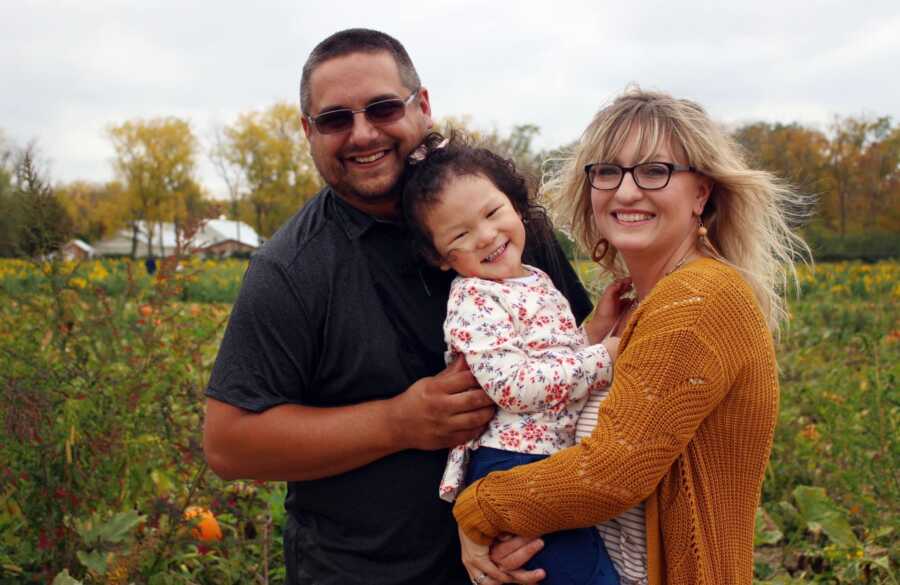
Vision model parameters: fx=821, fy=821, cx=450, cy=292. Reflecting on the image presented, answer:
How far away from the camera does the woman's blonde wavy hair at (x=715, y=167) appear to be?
1.98m

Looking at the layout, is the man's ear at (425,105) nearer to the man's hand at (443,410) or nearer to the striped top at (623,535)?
the man's hand at (443,410)

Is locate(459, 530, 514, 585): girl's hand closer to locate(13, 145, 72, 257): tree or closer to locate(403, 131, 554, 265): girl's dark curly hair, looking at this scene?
locate(403, 131, 554, 265): girl's dark curly hair

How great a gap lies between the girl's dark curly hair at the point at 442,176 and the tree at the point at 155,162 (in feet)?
160

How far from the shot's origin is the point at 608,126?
2051 mm

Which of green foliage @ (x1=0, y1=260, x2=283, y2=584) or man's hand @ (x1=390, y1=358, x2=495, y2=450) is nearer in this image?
man's hand @ (x1=390, y1=358, x2=495, y2=450)

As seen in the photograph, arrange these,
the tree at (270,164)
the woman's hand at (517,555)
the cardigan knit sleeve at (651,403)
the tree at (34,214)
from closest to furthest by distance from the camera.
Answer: the cardigan knit sleeve at (651,403)
the woman's hand at (517,555)
the tree at (34,214)
the tree at (270,164)

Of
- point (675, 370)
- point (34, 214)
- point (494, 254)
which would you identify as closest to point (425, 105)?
point (494, 254)

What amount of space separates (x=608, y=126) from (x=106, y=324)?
2366mm

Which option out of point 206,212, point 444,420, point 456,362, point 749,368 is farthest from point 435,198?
point 206,212

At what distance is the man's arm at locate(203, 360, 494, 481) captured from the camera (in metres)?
2.00

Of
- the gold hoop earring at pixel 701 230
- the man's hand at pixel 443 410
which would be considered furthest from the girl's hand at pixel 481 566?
the gold hoop earring at pixel 701 230

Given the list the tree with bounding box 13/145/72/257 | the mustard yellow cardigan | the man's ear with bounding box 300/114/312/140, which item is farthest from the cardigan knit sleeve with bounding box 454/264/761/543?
the tree with bounding box 13/145/72/257

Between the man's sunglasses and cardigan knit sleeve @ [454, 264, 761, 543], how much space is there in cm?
89

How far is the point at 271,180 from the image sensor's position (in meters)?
47.3
